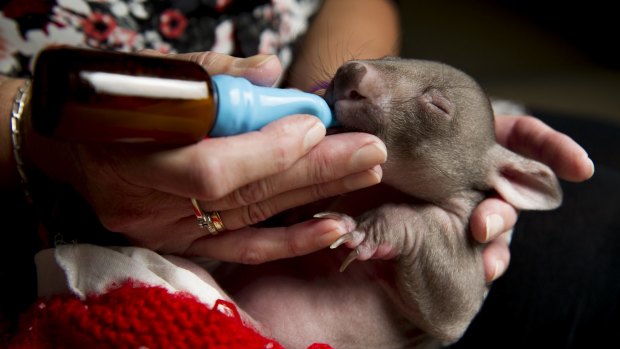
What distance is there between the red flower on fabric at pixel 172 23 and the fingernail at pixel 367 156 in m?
1.21

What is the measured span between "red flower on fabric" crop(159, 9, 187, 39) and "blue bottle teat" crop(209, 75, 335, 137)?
1053mm

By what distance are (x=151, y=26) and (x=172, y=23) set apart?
0.09 m

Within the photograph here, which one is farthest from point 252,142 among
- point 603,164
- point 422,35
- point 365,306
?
point 422,35

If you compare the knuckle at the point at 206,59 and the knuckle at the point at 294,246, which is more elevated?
the knuckle at the point at 206,59

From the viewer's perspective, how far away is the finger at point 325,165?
1465 millimetres

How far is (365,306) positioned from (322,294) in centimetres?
16

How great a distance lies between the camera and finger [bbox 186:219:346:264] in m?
1.68

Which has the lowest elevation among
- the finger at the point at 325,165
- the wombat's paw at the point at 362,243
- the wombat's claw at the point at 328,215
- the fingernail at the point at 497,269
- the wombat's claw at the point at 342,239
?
the fingernail at the point at 497,269

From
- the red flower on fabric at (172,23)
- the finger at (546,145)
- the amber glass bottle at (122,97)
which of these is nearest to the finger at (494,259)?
the finger at (546,145)

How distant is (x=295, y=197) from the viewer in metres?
1.60

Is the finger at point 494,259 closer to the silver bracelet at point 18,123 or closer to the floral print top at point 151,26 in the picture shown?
the floral print top at point 151,26

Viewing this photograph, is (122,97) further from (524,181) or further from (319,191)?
(524,181)

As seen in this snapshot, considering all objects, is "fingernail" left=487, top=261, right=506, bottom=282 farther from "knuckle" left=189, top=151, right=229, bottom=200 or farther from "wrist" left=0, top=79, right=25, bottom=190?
"wrist" left=0, top=79, right=25, bottom=190

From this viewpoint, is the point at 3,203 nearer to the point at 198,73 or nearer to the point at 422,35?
the point at 198,73
